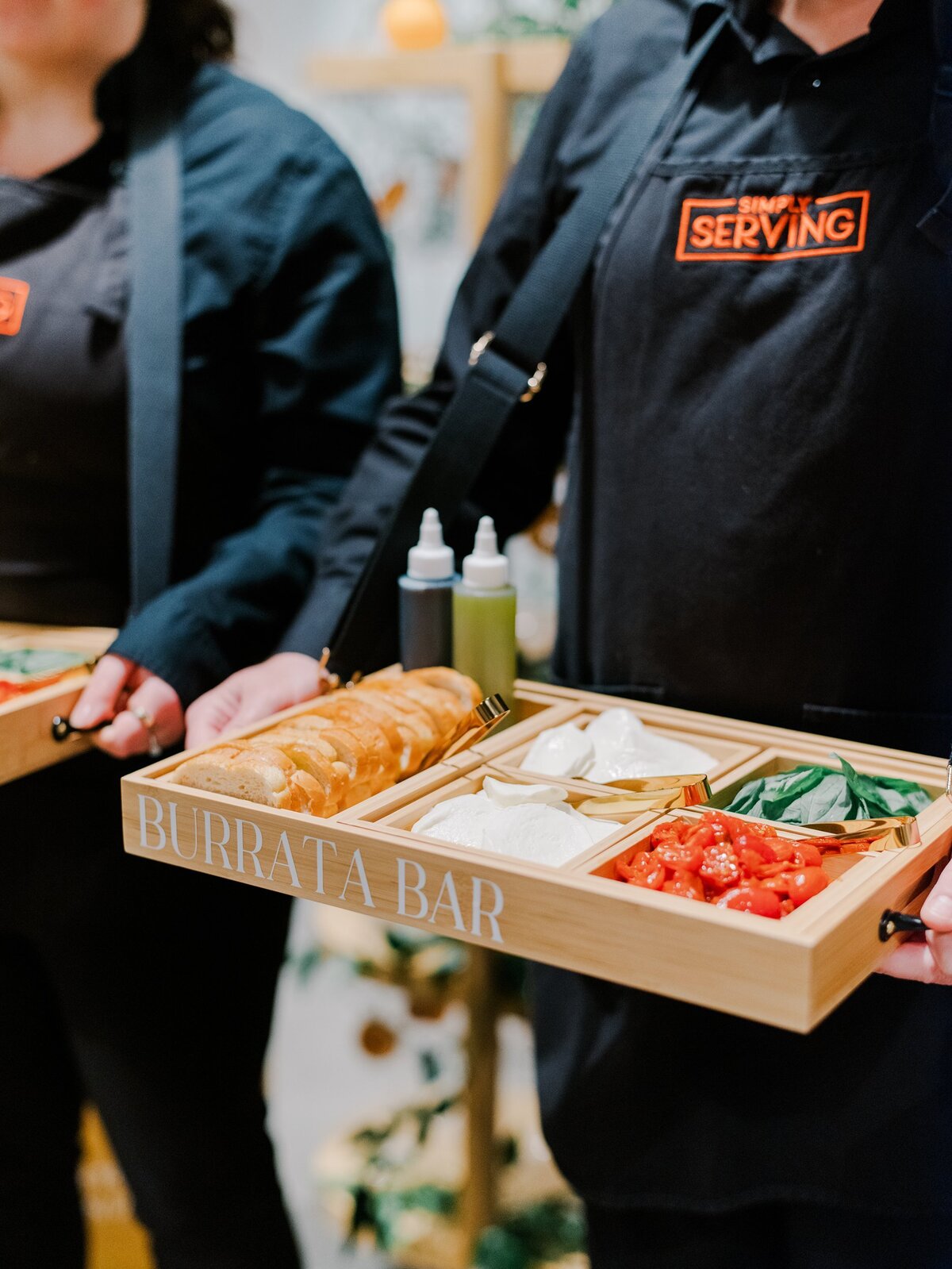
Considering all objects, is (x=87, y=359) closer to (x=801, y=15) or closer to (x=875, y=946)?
(x=801, y=15)

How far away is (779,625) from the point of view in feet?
3.44

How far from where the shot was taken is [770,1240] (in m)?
1.12

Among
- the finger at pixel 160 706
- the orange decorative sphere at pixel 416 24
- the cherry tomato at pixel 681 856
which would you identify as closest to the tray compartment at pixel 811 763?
the cherry tomato at pixel 681 856

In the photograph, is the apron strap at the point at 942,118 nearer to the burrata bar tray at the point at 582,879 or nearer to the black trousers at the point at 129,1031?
the burrata bar tray at the point at 582,879

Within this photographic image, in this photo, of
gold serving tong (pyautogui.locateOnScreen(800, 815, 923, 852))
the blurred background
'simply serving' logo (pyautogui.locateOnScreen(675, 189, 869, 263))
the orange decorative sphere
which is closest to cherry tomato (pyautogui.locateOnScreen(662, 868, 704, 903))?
gold serving tong (pyautogui.locateOnScreen(800, 815, 923, 852))

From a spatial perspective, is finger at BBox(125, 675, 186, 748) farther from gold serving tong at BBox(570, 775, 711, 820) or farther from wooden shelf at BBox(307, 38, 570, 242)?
wooden shelf at BBox(307, 38, 570, 242)

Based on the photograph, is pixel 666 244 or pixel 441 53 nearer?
pixel 666 244

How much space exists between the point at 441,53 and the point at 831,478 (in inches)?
39.4

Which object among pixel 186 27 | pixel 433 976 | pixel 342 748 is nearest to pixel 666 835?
pixel 342 748

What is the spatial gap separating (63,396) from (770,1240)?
1.01 m

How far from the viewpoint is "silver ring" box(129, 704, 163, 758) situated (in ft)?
3.54

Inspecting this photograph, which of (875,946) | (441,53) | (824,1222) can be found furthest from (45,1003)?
(441,53)

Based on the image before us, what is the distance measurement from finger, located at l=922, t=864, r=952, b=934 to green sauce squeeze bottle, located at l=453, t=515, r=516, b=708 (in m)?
0.39

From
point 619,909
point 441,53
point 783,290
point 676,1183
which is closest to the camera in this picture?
point 619,909
